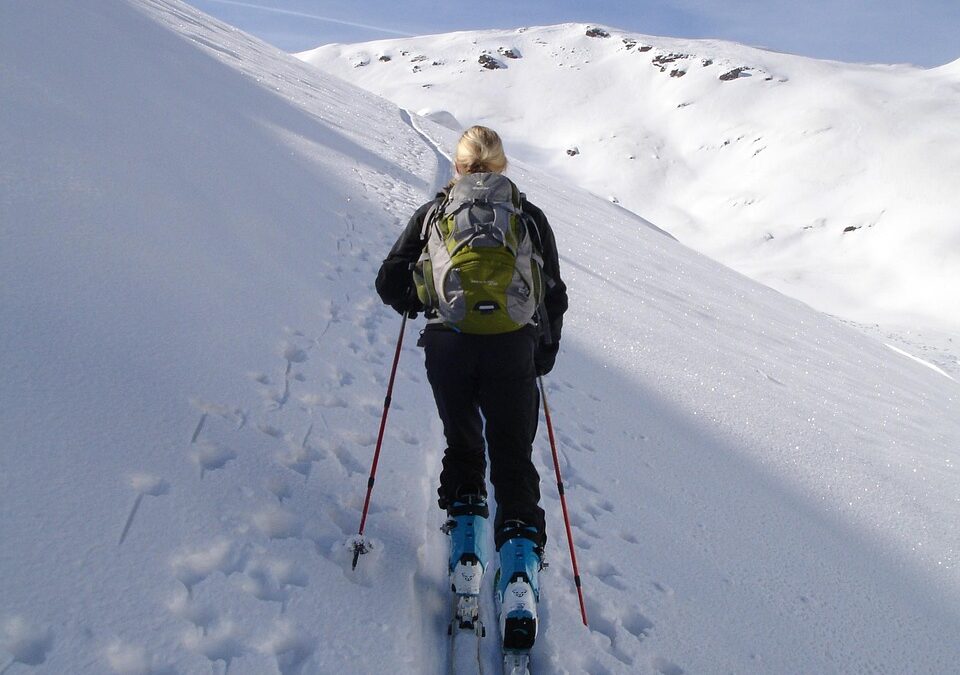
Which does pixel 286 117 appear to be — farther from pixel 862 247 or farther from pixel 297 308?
pixel 862 247

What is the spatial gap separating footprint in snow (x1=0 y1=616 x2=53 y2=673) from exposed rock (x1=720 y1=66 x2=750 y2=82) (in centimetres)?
9415

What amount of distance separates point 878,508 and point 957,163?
181 feet

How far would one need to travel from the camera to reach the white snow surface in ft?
7.19

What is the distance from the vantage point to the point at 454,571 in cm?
243

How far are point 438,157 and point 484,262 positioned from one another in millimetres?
15244

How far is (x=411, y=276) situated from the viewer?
9.05 ft

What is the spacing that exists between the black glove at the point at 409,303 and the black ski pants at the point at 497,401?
0.34 metres

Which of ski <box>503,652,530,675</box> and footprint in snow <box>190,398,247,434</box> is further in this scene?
footprint in snow <box>190,398,247,434</box>

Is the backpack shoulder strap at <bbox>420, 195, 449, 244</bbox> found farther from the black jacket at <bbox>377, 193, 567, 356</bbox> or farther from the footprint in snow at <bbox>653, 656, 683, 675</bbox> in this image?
the footprint in snow at <bbox>653, 656, 683, 675</bbox>

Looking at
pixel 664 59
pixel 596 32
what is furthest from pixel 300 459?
pixel 596 32

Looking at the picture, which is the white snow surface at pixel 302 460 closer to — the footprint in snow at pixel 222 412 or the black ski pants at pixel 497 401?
the footprint in snow at pixel 222 412

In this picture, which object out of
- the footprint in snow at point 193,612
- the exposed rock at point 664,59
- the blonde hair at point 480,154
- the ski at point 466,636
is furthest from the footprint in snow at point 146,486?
the exposed rock at point 664,59

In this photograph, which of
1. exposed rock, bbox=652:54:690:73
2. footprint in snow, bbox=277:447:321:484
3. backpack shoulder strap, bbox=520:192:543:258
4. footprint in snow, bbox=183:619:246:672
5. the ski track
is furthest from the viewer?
exposed rock, bbox=652:54:690:73

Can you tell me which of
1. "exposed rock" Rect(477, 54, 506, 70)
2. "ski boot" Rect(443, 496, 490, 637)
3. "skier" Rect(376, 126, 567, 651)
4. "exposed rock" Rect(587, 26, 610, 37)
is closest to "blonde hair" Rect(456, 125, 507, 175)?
"skier" Rect(376, 126, 567, 651)
